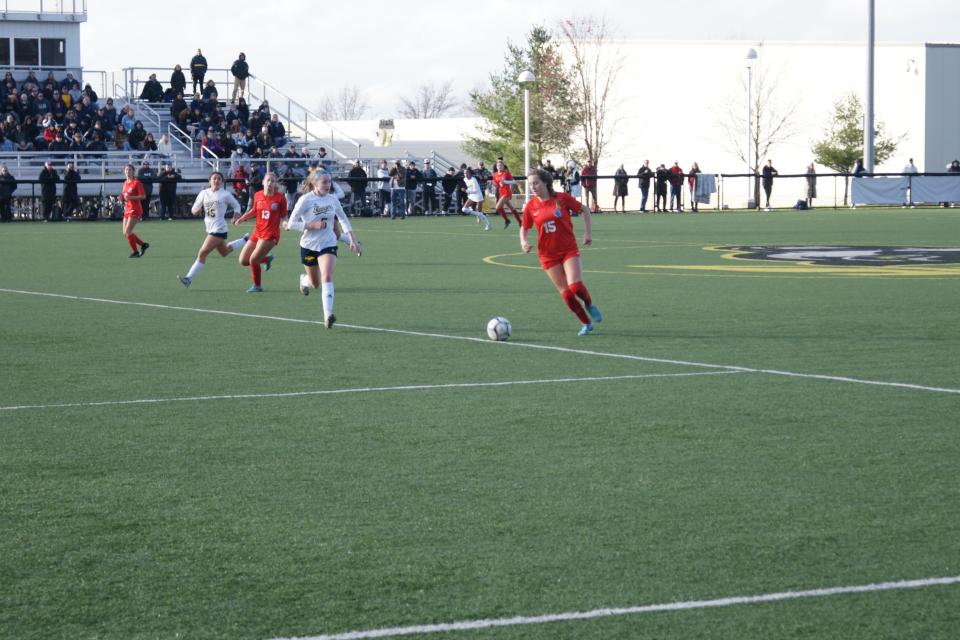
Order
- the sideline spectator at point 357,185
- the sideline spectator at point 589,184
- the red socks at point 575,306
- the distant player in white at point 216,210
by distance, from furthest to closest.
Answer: the sideline spectator at point 589,184 → the sideline spectator at point 357,185 → the distant player in white at point 216,210 → the red socks at point 575,306

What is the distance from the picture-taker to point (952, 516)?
6379mm

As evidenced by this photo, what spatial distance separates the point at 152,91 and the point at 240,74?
11.0 feet

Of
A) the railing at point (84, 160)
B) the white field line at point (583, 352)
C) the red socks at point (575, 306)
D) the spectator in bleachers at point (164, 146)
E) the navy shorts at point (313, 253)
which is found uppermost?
the spectator in bleachers at point (164, 146)

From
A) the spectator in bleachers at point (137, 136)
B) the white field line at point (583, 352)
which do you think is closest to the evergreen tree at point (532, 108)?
the spectator in bleachers at point (137, 136)

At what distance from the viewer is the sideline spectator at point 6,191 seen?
137 ft

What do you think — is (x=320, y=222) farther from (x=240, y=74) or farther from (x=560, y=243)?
(x=240, y=74)

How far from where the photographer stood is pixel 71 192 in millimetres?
43656

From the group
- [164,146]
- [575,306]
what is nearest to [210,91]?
[164,146]

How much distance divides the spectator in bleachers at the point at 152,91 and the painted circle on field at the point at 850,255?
32.3 m

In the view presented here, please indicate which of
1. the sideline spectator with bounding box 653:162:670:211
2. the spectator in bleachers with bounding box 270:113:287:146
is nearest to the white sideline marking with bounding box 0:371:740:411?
the sideline spectator with bounding box 653:162:670:211

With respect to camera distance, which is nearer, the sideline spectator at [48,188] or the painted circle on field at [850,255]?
the painted circle on field at [850,255]

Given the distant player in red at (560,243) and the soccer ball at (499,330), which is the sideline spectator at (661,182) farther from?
the soccer ball at (499,330)

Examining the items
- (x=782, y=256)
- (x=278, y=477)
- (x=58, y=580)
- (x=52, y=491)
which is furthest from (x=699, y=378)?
(x=782, y=256)

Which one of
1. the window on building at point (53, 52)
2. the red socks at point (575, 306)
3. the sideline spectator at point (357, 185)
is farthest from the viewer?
the window on building at point (53, 52)
